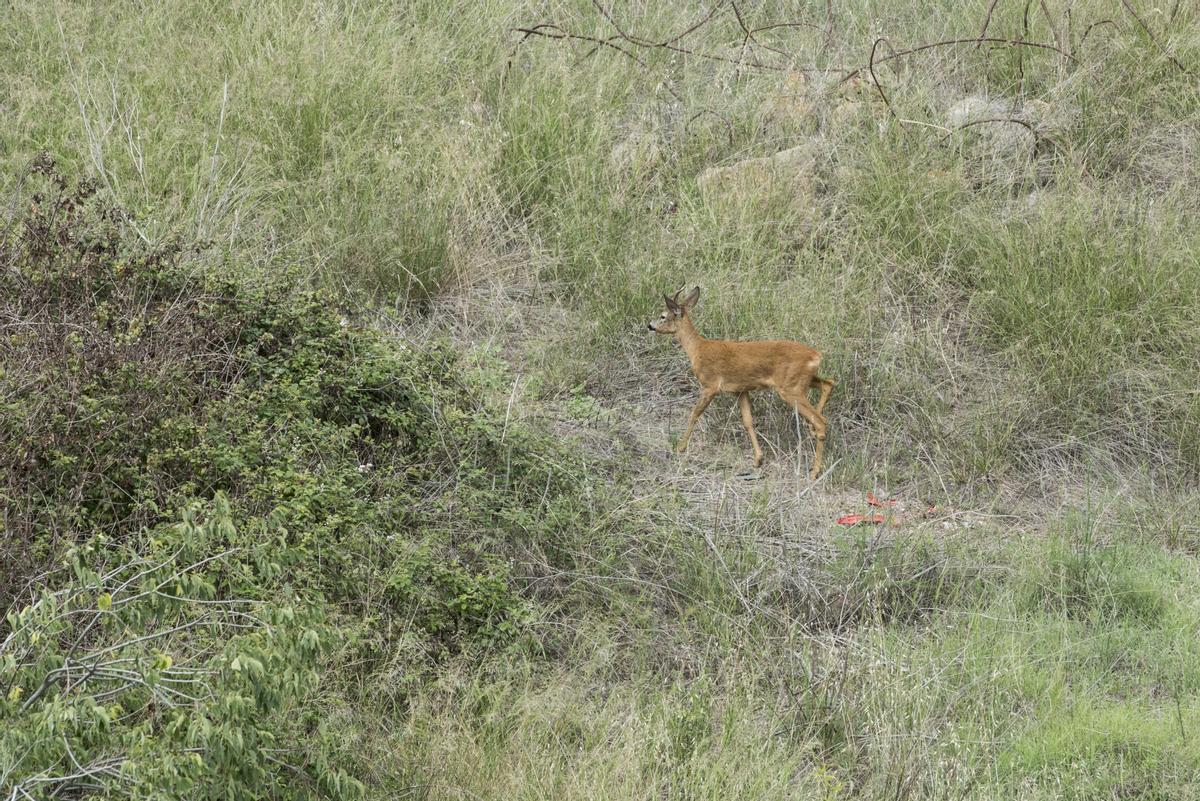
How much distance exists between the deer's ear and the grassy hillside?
1.68ft

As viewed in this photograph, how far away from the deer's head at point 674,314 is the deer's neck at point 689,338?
0.09 ft

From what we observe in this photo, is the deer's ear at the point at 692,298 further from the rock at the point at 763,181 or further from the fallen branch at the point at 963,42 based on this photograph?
the fallen branch at the point at 963,42

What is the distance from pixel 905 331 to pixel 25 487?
15.7 feet

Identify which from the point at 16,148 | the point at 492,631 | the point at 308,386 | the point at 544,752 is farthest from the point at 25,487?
the point at 16,148

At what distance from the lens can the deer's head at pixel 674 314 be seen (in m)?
7.69

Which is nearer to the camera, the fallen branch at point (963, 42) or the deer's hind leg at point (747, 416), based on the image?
the deer's hind leg at point (747, 416)

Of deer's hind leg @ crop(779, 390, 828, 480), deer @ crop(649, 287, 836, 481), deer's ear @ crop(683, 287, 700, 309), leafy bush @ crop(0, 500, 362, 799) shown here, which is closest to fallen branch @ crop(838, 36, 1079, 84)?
deer's ear @ crop(683, 287, 700, 309)

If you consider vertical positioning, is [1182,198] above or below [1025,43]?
below

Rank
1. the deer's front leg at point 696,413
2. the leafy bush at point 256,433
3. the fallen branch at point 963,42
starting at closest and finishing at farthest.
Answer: the leafy bush at point 256,433 → the deer's front leg at point 696,413 → the fallen branch at point 963,42

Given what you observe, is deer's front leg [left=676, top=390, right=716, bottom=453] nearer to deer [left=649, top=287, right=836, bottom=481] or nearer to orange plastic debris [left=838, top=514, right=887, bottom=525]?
deer [left=649, top=287, right=836, bottom=481]

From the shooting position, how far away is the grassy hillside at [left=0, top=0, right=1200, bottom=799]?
4.58 m

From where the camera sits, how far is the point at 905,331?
8.09 metres

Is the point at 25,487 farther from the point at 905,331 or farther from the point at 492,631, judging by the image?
the point at 905,331

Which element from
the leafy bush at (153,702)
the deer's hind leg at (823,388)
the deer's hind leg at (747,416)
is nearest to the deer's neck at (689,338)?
the deer's hind leg at (747,416)
